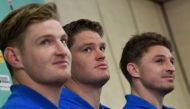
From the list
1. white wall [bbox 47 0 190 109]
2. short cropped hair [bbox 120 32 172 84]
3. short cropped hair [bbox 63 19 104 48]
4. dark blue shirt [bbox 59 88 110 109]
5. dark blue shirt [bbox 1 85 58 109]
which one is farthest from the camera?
white wall [bbox 47 0 190 109]

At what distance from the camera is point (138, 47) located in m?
2.36

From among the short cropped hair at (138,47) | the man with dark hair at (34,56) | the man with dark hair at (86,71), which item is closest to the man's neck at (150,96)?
the short cropped hair at (138,47)

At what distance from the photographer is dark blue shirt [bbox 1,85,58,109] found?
53.6 inches

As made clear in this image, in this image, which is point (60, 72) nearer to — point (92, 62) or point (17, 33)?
point (17, 33)

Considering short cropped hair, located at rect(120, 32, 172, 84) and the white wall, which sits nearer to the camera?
short cropped hair, located at rect(120, 32, 172, 84)

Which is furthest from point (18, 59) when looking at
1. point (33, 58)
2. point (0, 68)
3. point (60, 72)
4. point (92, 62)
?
point (0, 68)

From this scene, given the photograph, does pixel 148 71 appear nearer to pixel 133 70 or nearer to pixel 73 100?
pixel 133 70

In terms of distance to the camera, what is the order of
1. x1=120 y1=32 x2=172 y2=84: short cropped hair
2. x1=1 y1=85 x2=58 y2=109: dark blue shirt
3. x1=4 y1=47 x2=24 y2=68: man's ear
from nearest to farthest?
x1=1 y1=85 x2=58 y2=109: dark blue shirt → x1=4 y1=47 x2=24 y2=68: man's ear → x1=120 y1=32 x2=172 y2=84: short cropped hair

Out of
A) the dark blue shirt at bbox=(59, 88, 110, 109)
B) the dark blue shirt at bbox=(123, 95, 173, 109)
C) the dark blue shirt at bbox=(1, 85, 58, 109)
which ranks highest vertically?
the dark blue shirt at bbox=(1, 85, 58, 109)

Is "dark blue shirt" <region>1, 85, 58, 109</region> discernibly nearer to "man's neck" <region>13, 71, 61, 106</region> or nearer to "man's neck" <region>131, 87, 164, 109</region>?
"man's neck" <region>13, 71, 61, 106</region>

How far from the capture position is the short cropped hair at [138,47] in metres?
2.34

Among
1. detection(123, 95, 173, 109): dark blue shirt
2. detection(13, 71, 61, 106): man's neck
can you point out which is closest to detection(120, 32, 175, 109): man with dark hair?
detection(123, 95, 173, 109): dark blue shirt

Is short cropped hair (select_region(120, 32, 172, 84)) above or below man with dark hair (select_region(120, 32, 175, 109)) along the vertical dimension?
above

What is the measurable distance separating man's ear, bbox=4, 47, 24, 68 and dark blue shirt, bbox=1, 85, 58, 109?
9cm
